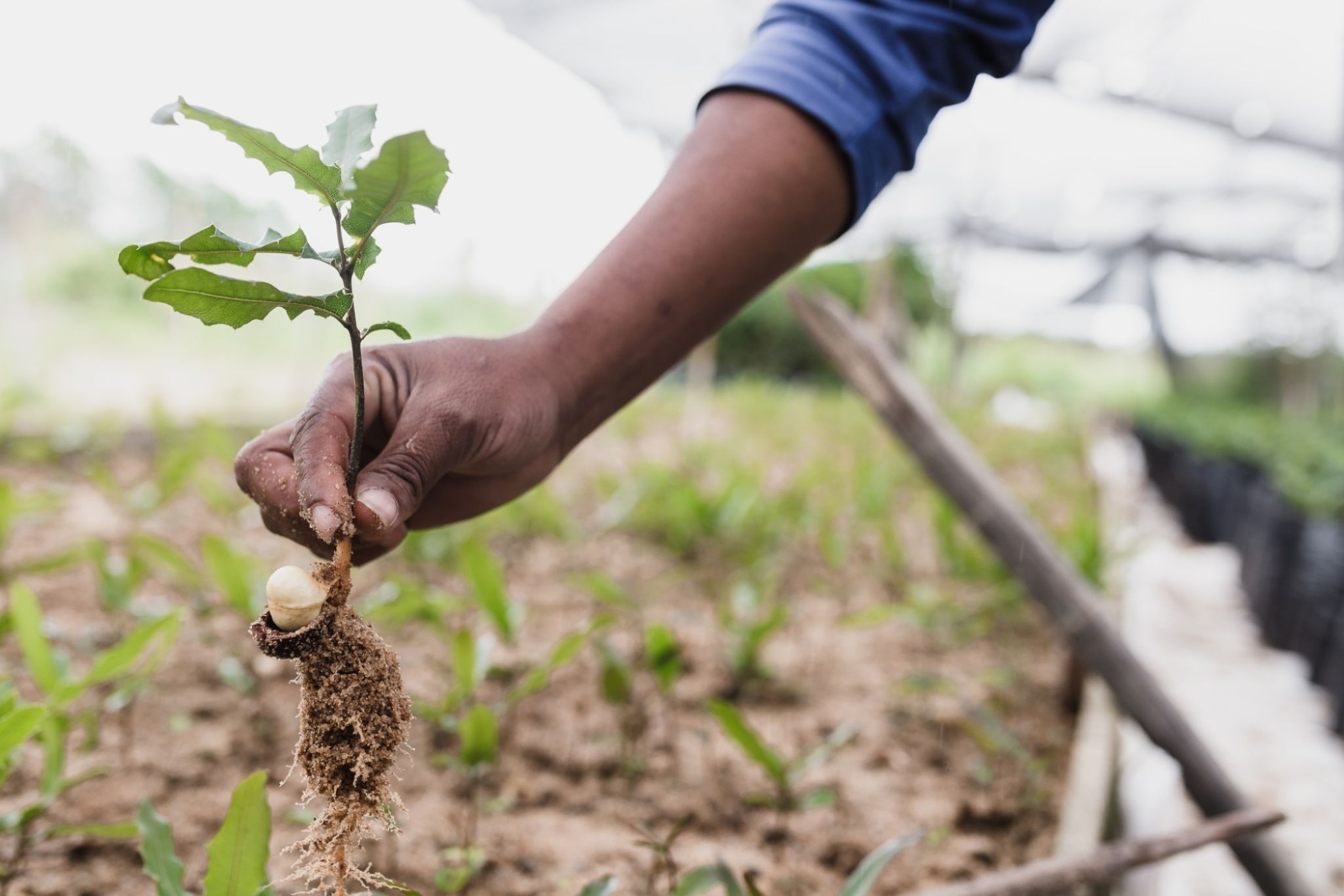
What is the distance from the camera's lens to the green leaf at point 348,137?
0.52 meters

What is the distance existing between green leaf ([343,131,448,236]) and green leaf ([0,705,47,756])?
1.79 ft

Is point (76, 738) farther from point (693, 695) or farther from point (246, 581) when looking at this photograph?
point (693, 695)

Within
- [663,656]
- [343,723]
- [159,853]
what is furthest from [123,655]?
[663,656]

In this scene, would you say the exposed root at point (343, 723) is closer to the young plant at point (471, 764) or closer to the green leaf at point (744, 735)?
the young plant at point (471, 764)

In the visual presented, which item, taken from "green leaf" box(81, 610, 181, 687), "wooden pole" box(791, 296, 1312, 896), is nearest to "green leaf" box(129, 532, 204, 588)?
"green leaf" box(81, 610, 181, 687)

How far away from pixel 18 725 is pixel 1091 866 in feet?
3.32

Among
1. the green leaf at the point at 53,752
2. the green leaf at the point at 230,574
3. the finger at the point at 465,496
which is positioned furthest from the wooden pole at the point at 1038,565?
the green leaf at the point at 53,752

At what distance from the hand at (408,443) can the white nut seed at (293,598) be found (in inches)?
1.1

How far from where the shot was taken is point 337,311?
54cm

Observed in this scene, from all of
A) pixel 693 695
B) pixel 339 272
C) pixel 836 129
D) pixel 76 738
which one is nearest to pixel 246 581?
pixel 76 738

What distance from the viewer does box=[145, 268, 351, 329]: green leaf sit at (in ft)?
1.72

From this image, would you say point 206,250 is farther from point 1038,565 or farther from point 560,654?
point 1038,565

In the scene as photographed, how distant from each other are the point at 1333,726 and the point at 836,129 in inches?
111

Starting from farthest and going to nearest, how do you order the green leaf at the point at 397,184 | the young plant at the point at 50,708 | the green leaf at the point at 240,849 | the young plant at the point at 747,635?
the young plant at the point at 747,635
the young plant at the point at 50,708
the green leaf at the point at 240,849
the green leaf at the point at 397,184
